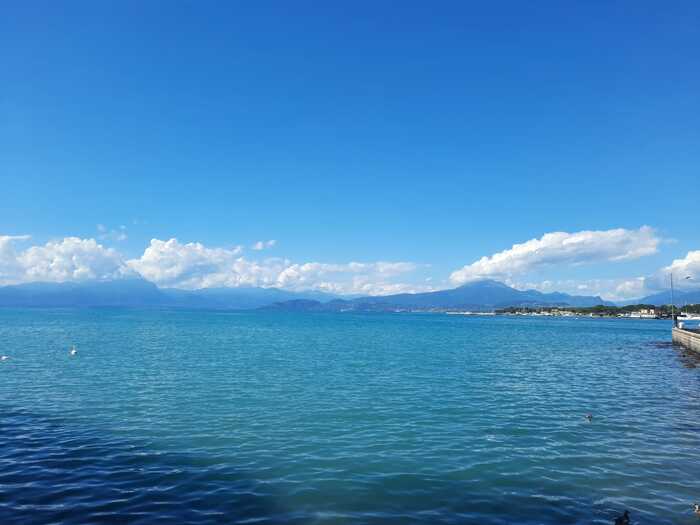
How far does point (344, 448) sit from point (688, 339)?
6908 centimetres

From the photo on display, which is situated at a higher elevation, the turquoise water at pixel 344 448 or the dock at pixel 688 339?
the dock at pixel 688 339

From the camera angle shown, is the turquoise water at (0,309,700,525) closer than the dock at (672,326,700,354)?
Yes

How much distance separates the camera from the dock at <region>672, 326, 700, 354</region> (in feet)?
203

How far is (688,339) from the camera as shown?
67688 millimetres

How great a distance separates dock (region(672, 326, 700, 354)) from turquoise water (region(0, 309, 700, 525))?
2752cm

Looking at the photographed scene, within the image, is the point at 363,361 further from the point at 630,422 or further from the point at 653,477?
the point at 653,477

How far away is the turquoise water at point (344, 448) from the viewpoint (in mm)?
13766

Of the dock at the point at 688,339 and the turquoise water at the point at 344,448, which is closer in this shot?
the turquoise water at the point at 344,448

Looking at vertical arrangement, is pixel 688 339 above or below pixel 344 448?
above

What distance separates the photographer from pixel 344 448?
64.0 ft

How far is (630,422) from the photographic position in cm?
2434

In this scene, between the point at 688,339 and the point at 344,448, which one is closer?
the point at 344,448

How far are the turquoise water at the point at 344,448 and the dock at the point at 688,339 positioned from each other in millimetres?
27516

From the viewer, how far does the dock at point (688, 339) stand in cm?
6188
